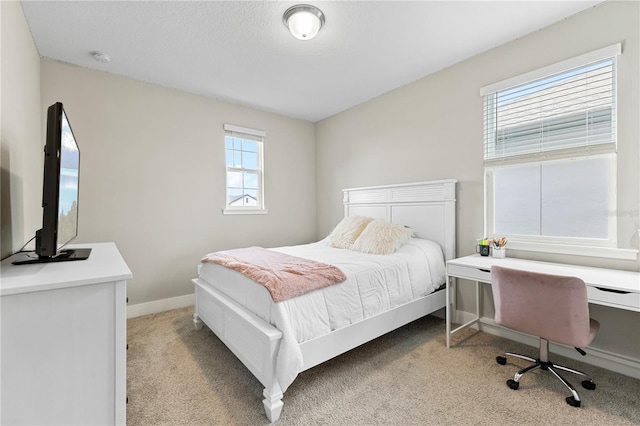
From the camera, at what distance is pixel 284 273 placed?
190cm

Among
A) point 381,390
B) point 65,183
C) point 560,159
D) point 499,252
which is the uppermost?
point 560,159

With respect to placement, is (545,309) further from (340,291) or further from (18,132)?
(18,132)

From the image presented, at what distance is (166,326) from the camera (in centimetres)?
282

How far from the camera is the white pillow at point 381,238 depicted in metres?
2.73

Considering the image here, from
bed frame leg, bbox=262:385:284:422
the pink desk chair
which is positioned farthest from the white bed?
the pink desk chair

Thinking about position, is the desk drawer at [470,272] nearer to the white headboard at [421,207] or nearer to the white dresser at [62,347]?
the white headboard at [421,207]

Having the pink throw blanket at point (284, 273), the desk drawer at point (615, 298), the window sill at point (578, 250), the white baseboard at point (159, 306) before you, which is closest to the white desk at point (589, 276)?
the desk drawer at point (615, 298)

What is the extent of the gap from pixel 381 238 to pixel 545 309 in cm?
138

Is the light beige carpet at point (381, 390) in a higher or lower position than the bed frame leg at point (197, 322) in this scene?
lower

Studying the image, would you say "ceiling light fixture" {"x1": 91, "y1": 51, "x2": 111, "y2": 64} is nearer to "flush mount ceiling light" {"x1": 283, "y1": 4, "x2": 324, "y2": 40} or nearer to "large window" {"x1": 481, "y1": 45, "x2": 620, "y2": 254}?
"flush mount ceiling light" {"x1": 283, "y1": 4, "x2": 324, "y2": 40}

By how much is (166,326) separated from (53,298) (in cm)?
217

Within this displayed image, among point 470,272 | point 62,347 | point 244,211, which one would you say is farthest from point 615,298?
point 244,211

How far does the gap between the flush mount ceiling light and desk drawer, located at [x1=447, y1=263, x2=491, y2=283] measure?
2.11 m

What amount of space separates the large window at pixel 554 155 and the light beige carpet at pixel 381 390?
1.00 m
